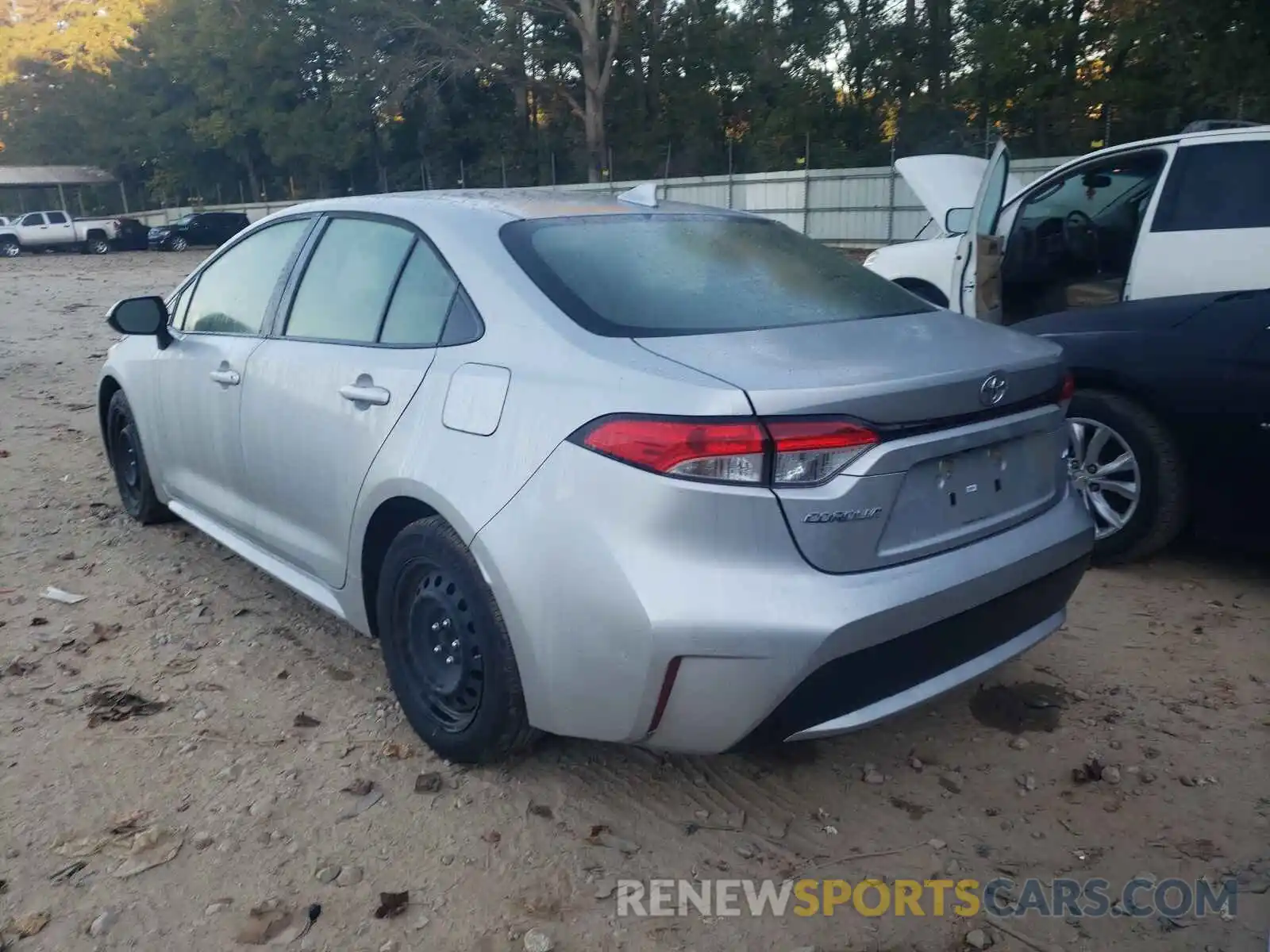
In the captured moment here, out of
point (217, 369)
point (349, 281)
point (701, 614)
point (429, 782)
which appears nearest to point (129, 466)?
point (217, 369)

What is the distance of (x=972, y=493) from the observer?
8.34 feet

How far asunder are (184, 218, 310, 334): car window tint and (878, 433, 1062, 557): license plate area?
243 cm

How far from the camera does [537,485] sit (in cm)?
244

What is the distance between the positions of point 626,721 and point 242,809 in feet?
3.81

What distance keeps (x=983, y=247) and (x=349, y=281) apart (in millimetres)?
3777

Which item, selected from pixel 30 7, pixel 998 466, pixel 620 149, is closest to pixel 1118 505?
pixel 998 466

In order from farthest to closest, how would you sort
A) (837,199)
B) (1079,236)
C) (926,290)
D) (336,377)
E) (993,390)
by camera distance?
(837,199), (926,290), (1079,236), (336,377), (993,390)

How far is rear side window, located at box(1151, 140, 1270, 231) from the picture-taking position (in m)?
5.16

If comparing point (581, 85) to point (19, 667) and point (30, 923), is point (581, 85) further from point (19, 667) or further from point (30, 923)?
point (30, 923)

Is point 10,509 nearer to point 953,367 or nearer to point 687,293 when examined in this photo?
point 687,293

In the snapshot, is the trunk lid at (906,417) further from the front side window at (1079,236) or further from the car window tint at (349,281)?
the front side window at (1079,236)

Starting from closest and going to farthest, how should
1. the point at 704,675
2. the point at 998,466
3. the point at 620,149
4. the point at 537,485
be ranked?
the point at 704,675, the point at 537,485, the point at 998,466, the point at 620,149

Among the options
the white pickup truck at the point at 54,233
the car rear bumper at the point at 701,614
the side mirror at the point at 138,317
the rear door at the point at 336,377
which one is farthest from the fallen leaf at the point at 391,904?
the white pickup truck at the point at 54,233

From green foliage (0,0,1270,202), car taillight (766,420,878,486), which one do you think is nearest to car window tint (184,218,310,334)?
car taillight (766,420,878,486)
